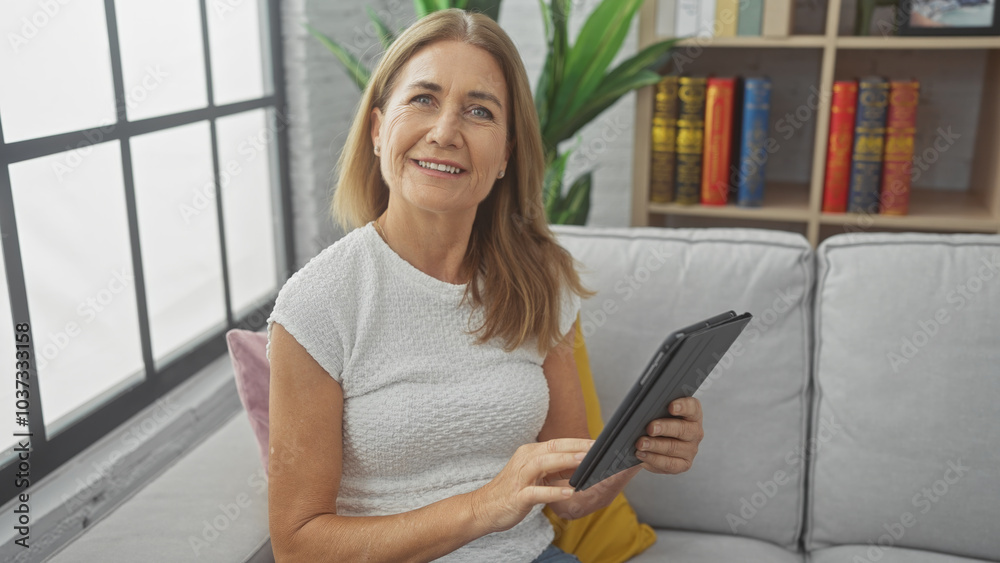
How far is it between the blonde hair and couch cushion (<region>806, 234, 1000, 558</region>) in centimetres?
54

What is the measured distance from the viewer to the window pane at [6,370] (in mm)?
1471

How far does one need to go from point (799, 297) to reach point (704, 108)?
3.20 ft

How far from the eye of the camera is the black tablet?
92 cm

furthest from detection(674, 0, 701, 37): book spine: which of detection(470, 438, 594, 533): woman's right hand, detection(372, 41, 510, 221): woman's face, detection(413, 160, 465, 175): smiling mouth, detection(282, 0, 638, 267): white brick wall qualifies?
detection(470, 438, 594, 533): woman's right hand

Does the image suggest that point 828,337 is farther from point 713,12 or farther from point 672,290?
point 713,12

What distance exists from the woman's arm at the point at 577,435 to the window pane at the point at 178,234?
1.09 meters

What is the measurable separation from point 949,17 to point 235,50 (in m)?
1.98

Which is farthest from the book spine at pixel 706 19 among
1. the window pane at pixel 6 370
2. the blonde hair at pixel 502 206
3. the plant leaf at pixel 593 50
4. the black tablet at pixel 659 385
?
the window pane at pixel 6 370

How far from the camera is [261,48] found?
2.52 m

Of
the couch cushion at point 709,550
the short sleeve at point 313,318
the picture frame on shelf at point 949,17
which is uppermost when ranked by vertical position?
the picture frame on shelf at point 949,17

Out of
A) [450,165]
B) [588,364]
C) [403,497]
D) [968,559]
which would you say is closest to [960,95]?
[968,559]

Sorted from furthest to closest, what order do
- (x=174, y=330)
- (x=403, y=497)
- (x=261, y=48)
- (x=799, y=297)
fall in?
(x=261, y=48), (x=174, y=330), (x=799, y=297), (x=403, y=497)

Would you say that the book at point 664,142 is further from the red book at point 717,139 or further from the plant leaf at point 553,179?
the plant leaf at point 553,179

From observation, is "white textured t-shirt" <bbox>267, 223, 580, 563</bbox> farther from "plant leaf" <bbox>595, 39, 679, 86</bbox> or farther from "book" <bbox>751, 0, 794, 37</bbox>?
"book" <bbox>751, 0, 794, 37</bbox>
